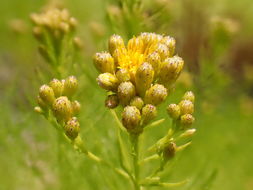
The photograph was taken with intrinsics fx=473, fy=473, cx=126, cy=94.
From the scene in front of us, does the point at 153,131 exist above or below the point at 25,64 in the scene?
below

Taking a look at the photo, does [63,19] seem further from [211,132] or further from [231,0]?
[231,0]

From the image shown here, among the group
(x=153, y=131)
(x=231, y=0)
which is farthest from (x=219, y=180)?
(x=231, y=0)

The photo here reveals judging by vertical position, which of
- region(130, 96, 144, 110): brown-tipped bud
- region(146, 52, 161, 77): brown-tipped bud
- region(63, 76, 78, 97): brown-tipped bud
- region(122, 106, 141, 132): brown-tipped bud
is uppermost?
region(63, 76, 78, 97): brown-tipped bud

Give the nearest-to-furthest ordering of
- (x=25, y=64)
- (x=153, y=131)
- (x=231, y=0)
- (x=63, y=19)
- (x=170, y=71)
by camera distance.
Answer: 1. (x=170, y=71)
2. (x=63, y=19)
3. (x=153, y=131)
4. (x=25, y=64)
5. (x=231, y=0)

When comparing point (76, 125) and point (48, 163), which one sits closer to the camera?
point (76, 125)

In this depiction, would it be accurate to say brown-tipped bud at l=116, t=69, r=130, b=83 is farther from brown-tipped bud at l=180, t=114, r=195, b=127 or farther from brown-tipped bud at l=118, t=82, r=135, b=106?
brown-tipped bud at l=180, t=114, r=195, b=127

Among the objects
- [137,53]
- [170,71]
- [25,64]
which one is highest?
[25,64]

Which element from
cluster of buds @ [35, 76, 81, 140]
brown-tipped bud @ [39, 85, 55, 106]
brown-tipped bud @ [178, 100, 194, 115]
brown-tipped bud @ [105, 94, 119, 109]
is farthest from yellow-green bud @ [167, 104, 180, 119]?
brown-tipped bud @ [39, 85, 55, 106]
